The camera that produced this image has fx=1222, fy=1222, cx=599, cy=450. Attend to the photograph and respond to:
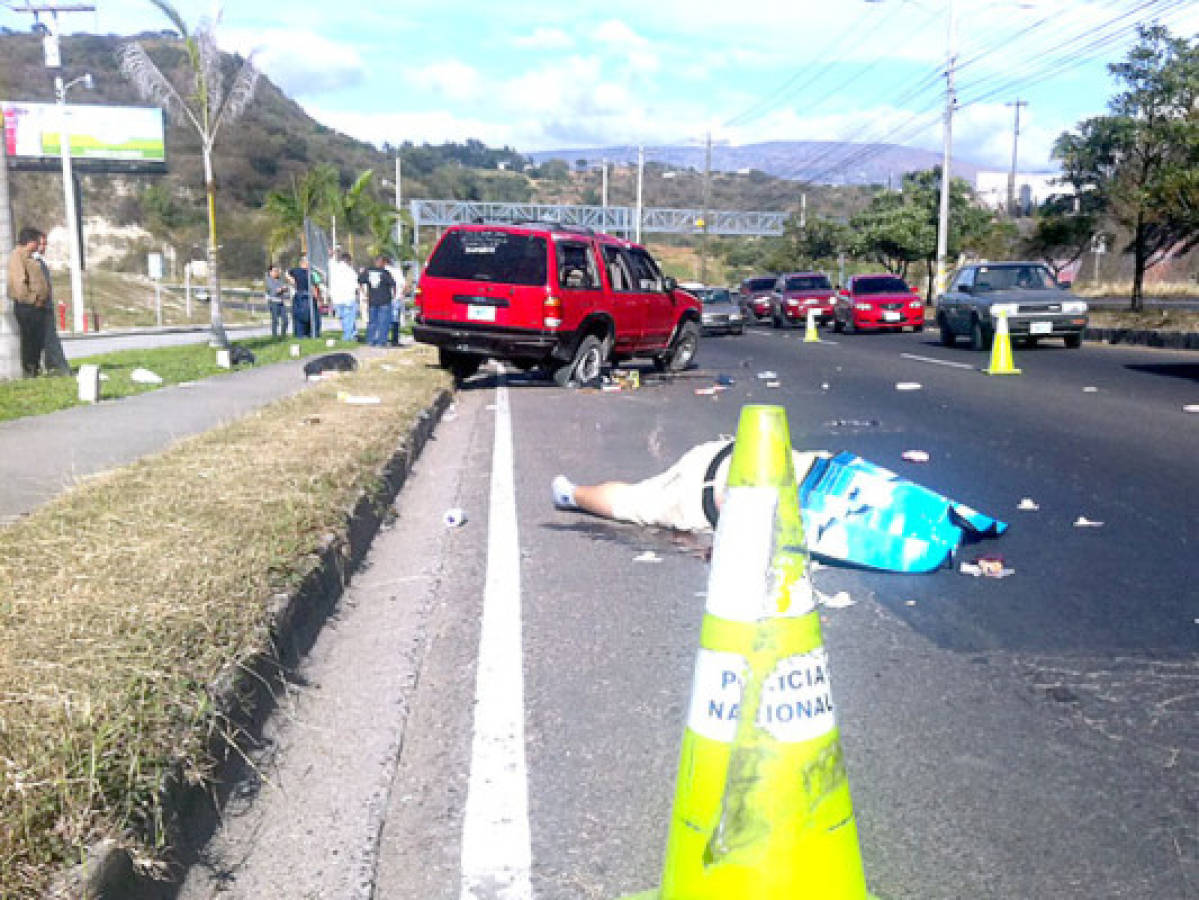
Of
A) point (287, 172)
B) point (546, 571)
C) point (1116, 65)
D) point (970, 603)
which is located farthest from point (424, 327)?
point (287, 172)

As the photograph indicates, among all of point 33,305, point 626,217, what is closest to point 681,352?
point 33,305

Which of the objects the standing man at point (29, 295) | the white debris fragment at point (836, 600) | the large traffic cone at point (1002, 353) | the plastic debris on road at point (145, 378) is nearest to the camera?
the white debris fragment at point (836, 600)

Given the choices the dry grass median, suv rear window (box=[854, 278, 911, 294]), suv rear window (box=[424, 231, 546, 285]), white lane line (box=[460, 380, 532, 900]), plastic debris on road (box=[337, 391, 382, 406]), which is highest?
suv rear window (box=[424, 231, 546, 285])

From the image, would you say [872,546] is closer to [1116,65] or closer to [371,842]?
[371,842]

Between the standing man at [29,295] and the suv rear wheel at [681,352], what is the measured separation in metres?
8.48

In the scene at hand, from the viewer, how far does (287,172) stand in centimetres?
11012

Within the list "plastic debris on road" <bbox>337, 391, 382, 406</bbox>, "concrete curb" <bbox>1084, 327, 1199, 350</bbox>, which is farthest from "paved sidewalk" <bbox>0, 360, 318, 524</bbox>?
"concrete curb" <bbox>1084, 327, 1199, 350</bbox>

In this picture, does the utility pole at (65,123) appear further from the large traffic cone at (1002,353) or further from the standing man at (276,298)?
the large traffic cone at (1002,353)

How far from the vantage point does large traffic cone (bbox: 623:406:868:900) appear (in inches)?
95.0

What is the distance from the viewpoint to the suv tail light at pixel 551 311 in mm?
14906

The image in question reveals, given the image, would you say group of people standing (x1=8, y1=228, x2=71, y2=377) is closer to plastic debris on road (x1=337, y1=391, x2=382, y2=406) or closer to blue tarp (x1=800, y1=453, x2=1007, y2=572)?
plastic debris on road (x1=337, y1=391, x2=382, y2=406)

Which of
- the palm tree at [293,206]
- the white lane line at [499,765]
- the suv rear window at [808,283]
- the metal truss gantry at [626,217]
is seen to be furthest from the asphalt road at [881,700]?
the metal truss gantry at [626,217]

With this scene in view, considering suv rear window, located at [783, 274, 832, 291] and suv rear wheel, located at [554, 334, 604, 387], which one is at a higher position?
suv rear window, located at [783, 274, 832, 291]

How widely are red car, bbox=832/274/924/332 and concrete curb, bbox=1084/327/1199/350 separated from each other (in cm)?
551
